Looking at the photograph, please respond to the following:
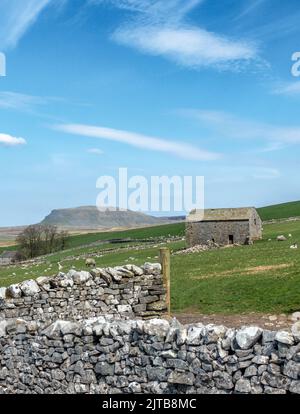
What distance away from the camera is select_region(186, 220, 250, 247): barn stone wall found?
62062mm

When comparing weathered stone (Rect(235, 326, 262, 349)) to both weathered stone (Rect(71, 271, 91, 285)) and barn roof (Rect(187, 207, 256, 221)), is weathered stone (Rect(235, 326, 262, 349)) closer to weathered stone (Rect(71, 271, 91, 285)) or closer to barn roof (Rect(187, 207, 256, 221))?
weathered stone (Rect(71, 271, 91, 285))

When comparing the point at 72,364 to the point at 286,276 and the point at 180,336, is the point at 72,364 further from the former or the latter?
the point at 286,276

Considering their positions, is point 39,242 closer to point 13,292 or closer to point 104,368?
point 13,292

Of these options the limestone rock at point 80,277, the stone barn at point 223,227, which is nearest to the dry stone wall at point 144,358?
the limestone rock at point 80,277

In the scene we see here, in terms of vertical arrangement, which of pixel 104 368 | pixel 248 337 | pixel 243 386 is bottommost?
pixel 104 368

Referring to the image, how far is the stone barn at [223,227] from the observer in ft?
203

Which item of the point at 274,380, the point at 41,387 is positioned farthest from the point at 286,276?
→ the point at 274,380

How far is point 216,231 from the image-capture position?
6275 cm

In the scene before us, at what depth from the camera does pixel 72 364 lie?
11.1 m

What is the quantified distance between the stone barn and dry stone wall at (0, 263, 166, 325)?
46.0 m

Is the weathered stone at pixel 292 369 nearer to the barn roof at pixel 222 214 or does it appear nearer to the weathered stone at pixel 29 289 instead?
the weathered stone at pixel 29 289

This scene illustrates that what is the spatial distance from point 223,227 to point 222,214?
1.88m

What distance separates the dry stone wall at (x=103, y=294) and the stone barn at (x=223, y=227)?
151ft

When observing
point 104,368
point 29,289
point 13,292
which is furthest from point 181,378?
point 13,292
